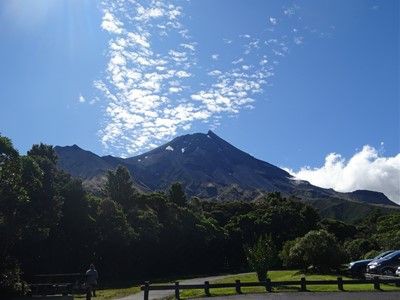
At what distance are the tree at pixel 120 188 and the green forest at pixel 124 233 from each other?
110mm

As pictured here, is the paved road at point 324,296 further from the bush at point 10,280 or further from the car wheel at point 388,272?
the bush at point 10,280

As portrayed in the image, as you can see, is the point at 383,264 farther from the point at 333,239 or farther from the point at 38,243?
the point at 38,243

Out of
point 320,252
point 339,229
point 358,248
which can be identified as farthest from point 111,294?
point 339,229

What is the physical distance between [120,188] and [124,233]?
1204cm

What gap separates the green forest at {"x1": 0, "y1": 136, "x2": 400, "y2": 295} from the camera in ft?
83.7

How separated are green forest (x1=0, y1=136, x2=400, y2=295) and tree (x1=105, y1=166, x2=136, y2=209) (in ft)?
0.36

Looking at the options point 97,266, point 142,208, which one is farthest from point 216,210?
point 97,266

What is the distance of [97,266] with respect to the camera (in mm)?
43156

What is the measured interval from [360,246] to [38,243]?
35659mm

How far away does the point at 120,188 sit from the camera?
54344mm

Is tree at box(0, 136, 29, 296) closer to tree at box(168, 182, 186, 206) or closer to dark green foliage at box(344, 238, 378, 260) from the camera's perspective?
dark green foliage at box(344, 238, 378, 260)

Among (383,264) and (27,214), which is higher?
(27,214)

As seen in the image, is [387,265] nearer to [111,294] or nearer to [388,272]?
[388,272]

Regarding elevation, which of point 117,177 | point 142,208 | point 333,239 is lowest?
point 333,239
